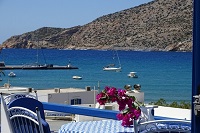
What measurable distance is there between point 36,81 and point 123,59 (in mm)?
36129

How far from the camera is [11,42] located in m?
112

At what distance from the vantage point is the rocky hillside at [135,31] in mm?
70375

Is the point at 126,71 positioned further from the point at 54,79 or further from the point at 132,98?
the point at 132,98

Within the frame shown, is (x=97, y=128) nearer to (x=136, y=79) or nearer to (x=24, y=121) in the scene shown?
(x=24, y=121)

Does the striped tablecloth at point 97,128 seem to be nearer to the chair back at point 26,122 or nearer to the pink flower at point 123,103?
the pink flower at point 123,103

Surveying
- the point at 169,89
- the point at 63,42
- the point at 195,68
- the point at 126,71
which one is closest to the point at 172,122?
the point at 195,68

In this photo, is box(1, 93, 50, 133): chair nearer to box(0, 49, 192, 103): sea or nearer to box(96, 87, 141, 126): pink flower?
box(96, 87, 141, 126): pink flower

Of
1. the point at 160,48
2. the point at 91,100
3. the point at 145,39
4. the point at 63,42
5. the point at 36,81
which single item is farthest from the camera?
the point at 63,42

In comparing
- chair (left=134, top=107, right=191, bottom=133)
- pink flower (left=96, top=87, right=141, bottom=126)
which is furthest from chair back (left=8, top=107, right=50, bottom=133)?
chair (left=134, top=107, right=191, bottom=133)

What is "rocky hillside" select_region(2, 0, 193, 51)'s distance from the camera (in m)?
70.4

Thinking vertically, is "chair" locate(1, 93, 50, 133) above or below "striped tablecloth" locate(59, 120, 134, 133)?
above

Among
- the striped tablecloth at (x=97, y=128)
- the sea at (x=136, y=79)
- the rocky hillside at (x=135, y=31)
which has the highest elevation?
the rocky hillside at (x=135, y=31)

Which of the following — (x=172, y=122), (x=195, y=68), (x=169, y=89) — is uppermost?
(x=195, y=68)

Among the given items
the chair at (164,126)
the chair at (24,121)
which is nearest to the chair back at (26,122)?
the chair at (24,121)
